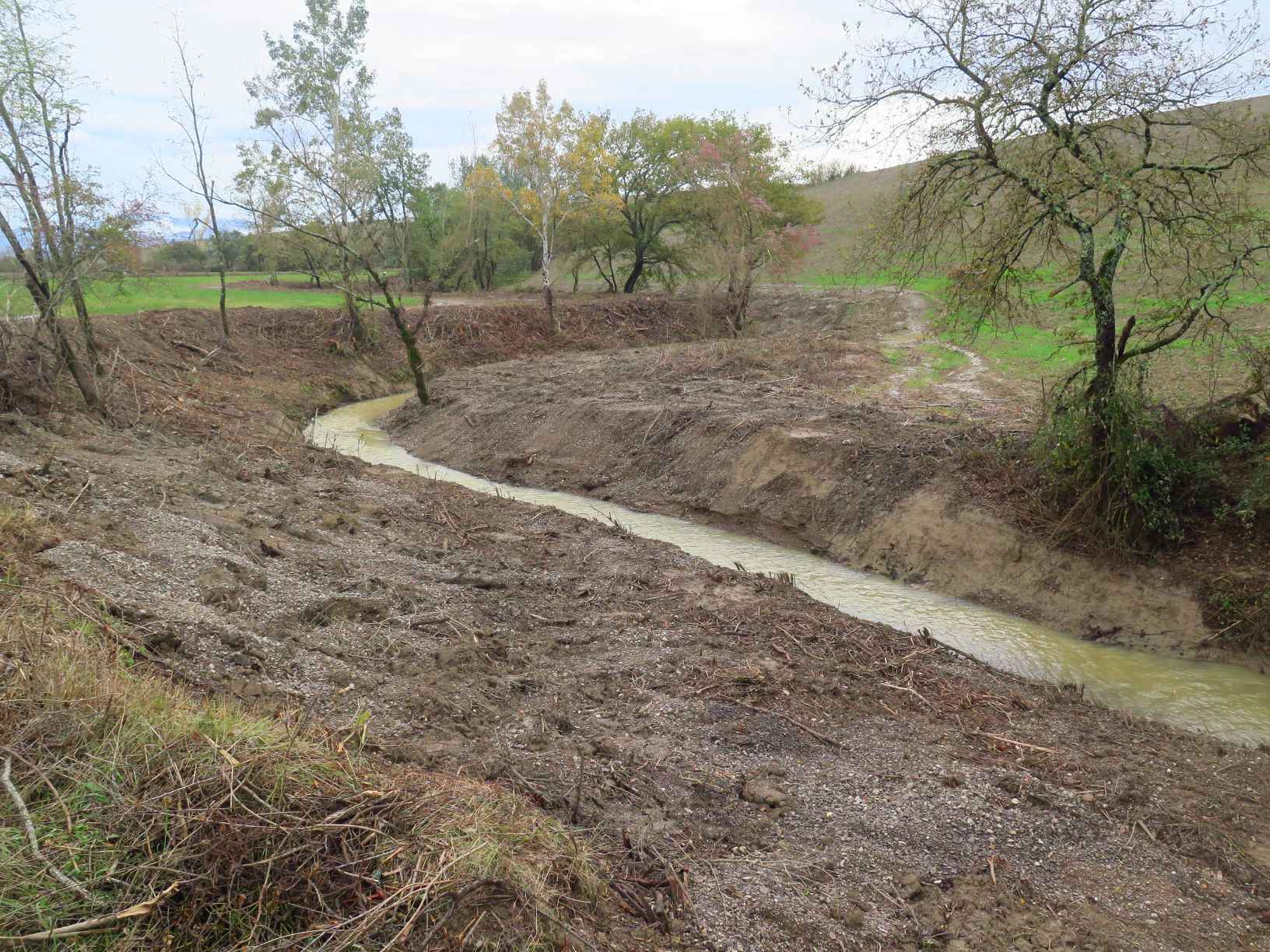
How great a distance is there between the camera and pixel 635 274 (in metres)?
39.9

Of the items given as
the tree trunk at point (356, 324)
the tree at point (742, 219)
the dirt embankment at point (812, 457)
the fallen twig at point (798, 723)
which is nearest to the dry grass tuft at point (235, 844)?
the fallen twig at point (798, 723)

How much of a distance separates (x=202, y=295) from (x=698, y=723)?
31321mm

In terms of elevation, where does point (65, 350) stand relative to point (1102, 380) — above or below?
above

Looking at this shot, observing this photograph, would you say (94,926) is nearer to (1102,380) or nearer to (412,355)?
(1102,380)

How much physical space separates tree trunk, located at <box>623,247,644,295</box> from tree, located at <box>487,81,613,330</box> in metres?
7.24

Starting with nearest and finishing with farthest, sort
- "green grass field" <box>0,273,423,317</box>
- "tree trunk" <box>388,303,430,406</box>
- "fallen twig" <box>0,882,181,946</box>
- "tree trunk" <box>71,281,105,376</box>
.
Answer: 1. "fallen twig" <box>0,882,181,946</box>
2. "tree trunk" <box>71,281,105,376</box>
3. "tree trunk" <box>388,303,430,406</box>
4. "green grass field" <box>0,273,423,317</box>

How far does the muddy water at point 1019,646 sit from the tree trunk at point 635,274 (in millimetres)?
26639

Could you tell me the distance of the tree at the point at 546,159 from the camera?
2902 cm

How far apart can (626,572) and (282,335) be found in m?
20.5

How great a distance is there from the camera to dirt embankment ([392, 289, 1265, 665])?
10.5 meters

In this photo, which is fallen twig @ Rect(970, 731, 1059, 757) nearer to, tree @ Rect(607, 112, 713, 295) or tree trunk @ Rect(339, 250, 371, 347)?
tree trunk @ Rect(339, 250, 371, 347)

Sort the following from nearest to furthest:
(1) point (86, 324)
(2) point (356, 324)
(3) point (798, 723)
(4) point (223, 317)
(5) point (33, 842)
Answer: (5) point (33, 842) → (3) point (798, 723) → (1) point (86, 324) → (4) point (223, 317) → (2) point (356, 324)

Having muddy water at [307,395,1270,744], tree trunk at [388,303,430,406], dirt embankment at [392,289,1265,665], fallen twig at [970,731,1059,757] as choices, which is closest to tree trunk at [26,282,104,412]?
dirt embankment at [392,289,1265,665]

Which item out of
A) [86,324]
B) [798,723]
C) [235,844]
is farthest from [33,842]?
[86,324]
